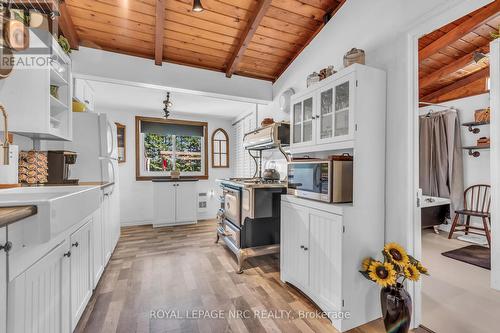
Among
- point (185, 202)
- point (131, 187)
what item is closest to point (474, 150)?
point (185, 202)

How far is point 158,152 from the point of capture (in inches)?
195

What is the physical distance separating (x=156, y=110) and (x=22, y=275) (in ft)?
13.8

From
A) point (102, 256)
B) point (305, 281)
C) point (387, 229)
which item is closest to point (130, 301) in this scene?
point (102, 256)

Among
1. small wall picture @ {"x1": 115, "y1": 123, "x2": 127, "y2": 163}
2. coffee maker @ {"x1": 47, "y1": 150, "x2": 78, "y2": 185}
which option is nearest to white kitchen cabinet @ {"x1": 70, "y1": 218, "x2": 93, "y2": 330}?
coffee maker @ {"x1": 47, "y1": 150, "x2": 78, "y2": 185}

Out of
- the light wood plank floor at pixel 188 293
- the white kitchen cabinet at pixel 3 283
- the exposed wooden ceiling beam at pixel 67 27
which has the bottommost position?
the light wood plank floor at pixel 188 293

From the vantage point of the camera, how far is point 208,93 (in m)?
3.27

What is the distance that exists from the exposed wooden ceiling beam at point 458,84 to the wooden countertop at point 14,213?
5.53 m

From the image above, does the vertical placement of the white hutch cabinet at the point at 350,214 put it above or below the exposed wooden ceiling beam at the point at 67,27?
below

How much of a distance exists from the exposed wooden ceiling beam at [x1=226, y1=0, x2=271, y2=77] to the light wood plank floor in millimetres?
2622

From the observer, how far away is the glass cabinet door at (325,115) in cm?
192

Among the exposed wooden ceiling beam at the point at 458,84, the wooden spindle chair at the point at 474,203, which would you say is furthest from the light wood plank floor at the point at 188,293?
the exposed wooden ceiling beam at the point at 458,84

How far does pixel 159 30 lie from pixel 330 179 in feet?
7.72

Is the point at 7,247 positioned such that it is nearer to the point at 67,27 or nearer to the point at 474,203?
the point at 67,27

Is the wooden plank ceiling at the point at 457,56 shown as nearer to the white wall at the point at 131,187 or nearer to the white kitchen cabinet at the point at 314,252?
the white kitchen cabinet at the point at 314,252
